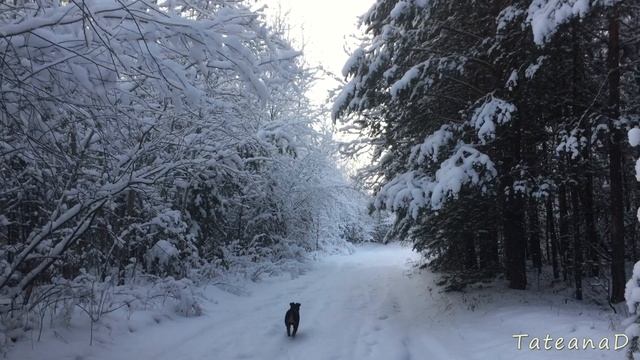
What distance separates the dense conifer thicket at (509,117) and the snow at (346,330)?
5.01ft

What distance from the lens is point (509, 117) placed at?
294 inches

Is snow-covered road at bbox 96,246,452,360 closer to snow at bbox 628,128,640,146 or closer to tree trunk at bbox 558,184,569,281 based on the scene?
tree trunk at bbox 558,184,569,281

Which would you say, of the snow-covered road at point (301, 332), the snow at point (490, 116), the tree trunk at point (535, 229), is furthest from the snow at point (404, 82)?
the snow-covered road at point (301, 332)

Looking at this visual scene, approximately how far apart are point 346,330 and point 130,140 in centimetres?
441

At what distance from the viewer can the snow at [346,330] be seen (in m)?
5.41

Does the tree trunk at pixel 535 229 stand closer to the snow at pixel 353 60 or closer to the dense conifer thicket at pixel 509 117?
the dense conifer thicket at pixel 509 117

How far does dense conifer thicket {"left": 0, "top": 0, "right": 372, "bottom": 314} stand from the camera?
3.49 metres

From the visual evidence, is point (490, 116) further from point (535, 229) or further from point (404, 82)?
point (535, 229)

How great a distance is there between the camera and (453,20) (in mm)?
9805

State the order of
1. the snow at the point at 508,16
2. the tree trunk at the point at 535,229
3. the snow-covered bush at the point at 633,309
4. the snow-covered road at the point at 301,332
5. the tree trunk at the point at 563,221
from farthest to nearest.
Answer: the tree trunk at the point at 535,229 → the tree trunk at the point at 563,221 → the snow at the point at 508,16 → the snow-covered road at the point at 301,332 → the snow-covered bush at the point at 633,309

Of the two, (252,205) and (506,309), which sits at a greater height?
(252,205)

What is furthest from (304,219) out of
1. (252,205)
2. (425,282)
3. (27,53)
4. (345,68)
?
(27,53)

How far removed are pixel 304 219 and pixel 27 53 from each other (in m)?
17.7

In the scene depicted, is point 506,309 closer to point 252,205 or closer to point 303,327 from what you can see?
point 303,327
